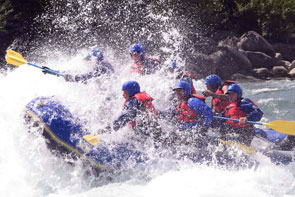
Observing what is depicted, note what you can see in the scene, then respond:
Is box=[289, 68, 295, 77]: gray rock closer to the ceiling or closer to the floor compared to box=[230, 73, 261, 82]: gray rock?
closer to the floor

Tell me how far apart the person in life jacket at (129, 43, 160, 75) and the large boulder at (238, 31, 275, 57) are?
1028cm

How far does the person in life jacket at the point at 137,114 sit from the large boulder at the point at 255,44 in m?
12.6

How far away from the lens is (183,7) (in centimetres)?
1909

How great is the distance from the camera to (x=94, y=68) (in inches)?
294

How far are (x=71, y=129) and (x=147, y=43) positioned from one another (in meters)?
11.3

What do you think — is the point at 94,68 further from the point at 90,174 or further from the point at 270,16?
the point at 270,16

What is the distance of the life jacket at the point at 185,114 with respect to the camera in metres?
6.07

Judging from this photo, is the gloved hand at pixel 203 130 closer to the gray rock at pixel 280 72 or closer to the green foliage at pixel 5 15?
the green foliage at pixel 5 15

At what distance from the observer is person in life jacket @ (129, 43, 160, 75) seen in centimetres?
803

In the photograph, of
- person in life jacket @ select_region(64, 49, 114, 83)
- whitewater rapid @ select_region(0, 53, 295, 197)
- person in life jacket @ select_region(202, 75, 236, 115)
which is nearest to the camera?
whitewater rapid @ select_region(0, 53, 295, 197)

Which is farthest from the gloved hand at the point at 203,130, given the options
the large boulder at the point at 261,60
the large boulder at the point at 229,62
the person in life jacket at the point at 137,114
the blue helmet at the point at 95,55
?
the large boulder at the point at 261,60

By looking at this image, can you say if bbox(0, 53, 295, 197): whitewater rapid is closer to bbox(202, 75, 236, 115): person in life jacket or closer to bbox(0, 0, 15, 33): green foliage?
bbox(202, 75, 236, 115): person in life jacket

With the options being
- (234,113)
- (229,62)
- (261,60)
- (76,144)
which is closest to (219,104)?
(234,113)

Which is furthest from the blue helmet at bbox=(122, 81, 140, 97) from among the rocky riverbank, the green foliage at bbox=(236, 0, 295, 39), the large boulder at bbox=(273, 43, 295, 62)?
the green foliage at bbox=(236, 0, 295, 39)
